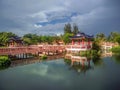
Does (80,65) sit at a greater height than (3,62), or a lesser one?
lesser

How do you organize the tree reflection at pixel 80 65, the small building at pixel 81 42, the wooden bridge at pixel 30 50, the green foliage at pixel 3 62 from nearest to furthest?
the tree reflection at pixel 80 65, the green foliage at pixel 3 62, the wooden bridge at pixel 30 50, the small building at pixel 81 42

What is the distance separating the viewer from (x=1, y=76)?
744 inches

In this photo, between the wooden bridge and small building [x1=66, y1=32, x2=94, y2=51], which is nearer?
the wooden bridge

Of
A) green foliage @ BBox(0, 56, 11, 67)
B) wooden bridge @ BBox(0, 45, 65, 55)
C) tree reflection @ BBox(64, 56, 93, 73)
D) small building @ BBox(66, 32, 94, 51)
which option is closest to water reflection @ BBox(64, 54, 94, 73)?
tree reflection @ BBox(64, 56, 93, 73)

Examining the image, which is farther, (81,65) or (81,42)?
(81,42)

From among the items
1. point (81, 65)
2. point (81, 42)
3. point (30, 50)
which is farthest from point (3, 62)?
point (81, 42)

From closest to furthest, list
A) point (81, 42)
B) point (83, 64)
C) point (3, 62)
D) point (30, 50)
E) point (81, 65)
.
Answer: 1. point (3, 62)
2. point (81, 65)
3. point (83, 64)
4. point (30, 50)
5. point (81, 42)

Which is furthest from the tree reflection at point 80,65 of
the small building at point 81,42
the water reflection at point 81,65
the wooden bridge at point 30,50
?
the small building at point 81,42

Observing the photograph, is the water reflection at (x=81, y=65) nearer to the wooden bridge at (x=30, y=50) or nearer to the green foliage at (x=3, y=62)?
the wooden bridge at (x=30, y=50)

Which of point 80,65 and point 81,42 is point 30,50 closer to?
point 80,65

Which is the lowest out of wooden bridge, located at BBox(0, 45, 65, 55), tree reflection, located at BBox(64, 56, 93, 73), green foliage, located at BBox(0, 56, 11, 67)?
tree reflection, located at BBox(64, 56, 93, 73)

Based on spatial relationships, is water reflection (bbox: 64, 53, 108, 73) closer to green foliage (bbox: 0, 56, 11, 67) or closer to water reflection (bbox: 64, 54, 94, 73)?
water reflection (bbox: 64, 54, 94, 73)

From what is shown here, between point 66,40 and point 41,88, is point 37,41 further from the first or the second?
point 41,88

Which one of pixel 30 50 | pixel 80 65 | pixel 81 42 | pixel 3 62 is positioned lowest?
pixel 80 65
